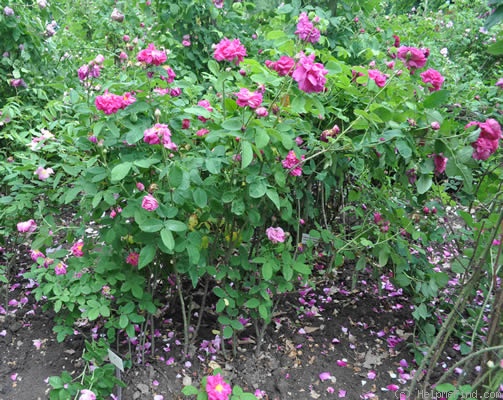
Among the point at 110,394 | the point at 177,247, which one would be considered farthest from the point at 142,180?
the point at 110,394

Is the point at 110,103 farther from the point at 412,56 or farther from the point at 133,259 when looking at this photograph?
the point at 412,56

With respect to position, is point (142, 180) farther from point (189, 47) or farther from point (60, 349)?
point (189, 47)

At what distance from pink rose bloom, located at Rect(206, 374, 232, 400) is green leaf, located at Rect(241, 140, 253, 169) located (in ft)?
2.42

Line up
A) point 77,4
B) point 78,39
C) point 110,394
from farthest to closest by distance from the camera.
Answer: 1. point 77,4
2. point 78,39
3. point 110,394

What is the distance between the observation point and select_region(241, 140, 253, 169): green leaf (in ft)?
4.24

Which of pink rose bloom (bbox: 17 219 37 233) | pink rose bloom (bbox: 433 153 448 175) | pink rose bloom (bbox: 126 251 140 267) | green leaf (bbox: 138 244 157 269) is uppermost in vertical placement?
pink rose bloom (bbox: 433 153 448 175)

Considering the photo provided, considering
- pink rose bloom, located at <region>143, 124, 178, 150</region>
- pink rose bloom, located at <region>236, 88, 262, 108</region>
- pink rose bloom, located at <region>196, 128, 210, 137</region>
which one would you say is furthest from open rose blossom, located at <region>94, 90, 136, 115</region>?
pink rose bloom, located at <region>236, 88, 262, 108</region>

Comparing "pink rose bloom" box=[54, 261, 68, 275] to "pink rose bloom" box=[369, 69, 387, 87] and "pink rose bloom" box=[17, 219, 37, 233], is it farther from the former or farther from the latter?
"pink rose bloom" box=[369, 69, 387, 87]

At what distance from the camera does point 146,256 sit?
58.2 inches

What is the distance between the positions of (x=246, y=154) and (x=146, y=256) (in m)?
0.49

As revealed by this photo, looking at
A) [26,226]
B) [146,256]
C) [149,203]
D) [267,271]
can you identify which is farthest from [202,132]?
[26,226]

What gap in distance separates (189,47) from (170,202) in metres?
1.91

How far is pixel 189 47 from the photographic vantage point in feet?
10.2

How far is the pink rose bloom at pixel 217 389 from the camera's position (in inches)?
58.4
